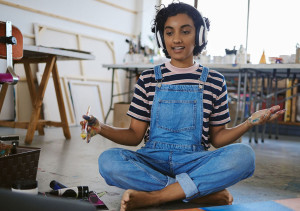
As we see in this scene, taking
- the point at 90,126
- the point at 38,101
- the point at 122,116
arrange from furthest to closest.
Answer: the point at 122,116 < the point at 38,101 < the point at 90,126

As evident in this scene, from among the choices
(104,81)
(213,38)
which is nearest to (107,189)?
(104,81)

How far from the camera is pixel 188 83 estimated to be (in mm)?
1387

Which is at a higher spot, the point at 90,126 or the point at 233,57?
the point at 233,57

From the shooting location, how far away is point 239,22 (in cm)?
522

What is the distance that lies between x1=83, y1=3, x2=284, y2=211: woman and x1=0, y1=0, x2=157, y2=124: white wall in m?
2.84

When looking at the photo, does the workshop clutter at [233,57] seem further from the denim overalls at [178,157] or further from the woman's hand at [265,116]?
the woman's hand at [265,116]

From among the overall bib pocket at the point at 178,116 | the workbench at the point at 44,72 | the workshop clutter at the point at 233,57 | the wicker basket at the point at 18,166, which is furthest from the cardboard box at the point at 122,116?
the overall bib pocket at the point at 178,116

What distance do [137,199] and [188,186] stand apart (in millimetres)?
186

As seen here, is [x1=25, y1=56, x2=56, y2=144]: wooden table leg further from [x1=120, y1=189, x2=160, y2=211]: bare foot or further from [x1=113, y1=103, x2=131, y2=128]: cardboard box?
[x1=120, y1=189, x2=160, y2=211]: bare foot

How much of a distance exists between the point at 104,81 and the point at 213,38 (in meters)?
1.82

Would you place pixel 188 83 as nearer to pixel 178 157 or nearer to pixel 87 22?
pixel 178 157

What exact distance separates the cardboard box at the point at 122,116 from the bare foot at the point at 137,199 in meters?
2.42

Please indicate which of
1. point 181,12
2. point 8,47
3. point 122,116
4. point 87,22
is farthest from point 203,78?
point 87,22

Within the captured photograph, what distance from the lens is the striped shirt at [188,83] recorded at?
140 cm
